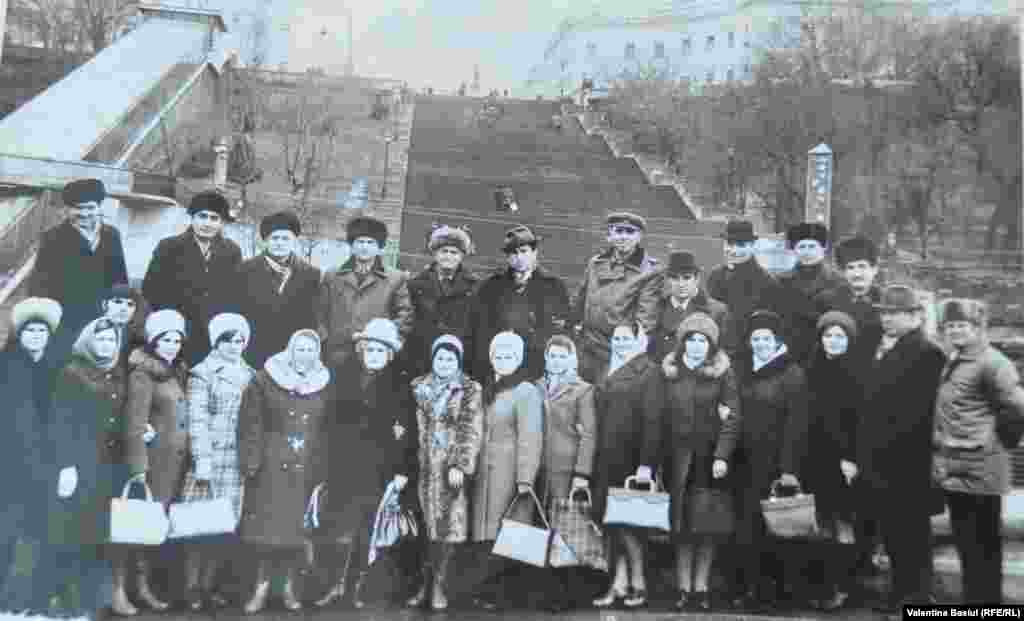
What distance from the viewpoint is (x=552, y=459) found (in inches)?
186

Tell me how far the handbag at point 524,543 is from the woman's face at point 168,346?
6.17ft

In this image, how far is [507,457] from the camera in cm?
472

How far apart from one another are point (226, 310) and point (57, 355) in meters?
0.86

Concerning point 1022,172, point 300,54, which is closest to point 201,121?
point 300,54

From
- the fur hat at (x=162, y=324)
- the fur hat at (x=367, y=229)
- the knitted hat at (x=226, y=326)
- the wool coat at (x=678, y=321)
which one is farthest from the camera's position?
the fur hat at (x=367, y=229)

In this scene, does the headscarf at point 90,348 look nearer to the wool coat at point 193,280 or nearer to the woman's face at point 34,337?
the woman's face at point 34,337

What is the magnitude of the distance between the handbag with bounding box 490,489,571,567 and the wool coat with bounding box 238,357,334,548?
996mm

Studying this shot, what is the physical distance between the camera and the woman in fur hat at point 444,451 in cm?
465

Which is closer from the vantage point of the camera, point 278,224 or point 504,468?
point 504,468

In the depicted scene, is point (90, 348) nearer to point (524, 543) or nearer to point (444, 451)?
point (444, 451)

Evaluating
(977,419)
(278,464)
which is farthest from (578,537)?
(977,419)

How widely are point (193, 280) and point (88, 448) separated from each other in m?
1.02

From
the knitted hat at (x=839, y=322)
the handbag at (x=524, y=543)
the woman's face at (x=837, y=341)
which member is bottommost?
the handbag at (x=524, y=543)

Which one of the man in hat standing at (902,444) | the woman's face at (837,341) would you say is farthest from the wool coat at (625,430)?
the man in hat standing at (902,444)
